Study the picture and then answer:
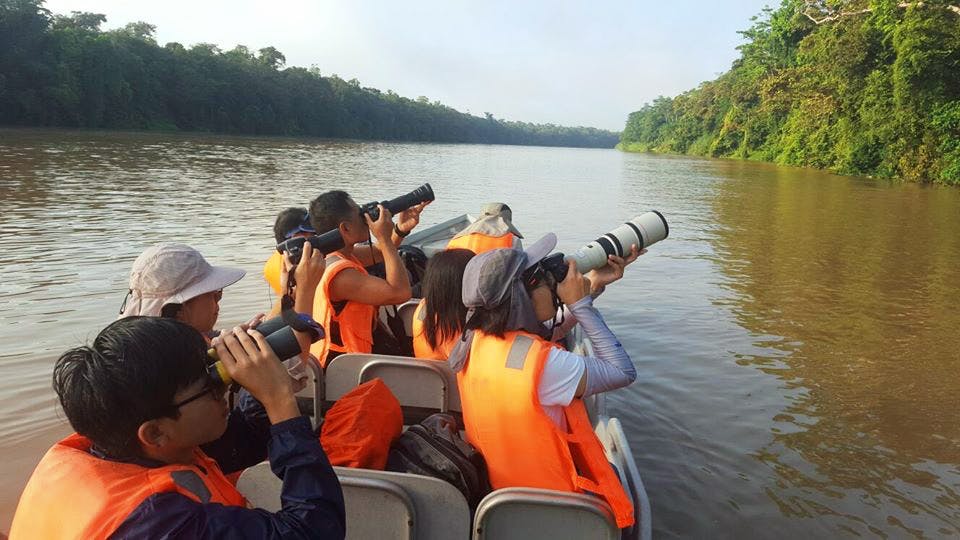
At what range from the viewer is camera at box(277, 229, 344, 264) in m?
2.58

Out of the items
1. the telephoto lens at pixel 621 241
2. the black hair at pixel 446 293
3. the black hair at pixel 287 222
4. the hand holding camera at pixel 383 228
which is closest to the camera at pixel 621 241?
the telephoto lens at pixel 621 241

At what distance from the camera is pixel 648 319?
22.1 feet

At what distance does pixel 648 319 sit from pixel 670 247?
4588 mm

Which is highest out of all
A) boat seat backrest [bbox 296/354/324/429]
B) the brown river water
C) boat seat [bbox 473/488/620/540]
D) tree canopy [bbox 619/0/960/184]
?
tree canopy [bbox 619/0/960/184]

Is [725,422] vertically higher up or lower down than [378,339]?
lower down

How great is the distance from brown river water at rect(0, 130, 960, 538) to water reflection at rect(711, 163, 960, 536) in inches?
0.7

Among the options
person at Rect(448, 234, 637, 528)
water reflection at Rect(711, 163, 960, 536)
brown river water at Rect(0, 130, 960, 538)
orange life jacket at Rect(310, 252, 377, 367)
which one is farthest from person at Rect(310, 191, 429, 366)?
water reflection at Rect(711, 163, 960, 536)

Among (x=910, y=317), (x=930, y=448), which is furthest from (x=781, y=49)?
(x=930, y=448)

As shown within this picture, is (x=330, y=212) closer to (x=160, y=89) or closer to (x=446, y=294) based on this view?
(x=446, y=294)

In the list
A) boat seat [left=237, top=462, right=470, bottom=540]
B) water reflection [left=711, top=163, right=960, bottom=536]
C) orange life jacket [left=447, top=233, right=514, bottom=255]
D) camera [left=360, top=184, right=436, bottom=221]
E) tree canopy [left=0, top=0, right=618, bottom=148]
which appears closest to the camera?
boat seat [left=237, top=462, right=470, bottom=540]

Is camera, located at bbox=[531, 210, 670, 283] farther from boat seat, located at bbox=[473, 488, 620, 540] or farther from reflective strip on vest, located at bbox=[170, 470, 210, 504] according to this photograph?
reflective strip on vest, located at bbox=[170, 470, 210, 504]

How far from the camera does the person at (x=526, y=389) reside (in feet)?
6.38

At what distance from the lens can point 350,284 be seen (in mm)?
3119

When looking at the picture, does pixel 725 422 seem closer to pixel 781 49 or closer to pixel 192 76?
pixel 781 49
